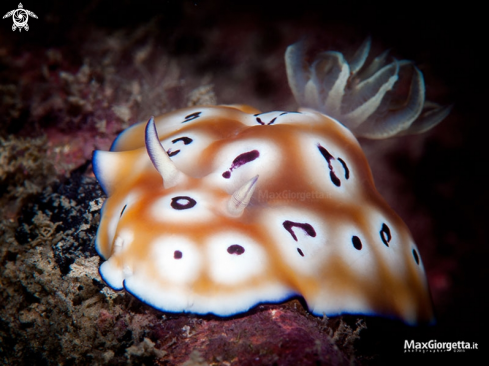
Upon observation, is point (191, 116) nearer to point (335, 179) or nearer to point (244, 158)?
point (244, 158)

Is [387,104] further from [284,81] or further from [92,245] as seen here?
[92,245]

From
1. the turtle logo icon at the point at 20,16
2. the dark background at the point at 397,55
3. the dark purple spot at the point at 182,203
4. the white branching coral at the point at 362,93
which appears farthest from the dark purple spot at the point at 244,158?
the turtle logo icon at the point at 20,16

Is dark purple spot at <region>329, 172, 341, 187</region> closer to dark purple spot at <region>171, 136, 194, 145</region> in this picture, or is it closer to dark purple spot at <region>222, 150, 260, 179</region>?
dark purple spot at <region>222, 150, 260, 179</region>

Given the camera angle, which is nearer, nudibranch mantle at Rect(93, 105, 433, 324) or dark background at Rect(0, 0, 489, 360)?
nudibranch mantle at Rect(93, 105, 433, 324)

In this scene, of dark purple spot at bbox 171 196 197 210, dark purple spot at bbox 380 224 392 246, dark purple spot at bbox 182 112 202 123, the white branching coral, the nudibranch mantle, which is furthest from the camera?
the white branching coral

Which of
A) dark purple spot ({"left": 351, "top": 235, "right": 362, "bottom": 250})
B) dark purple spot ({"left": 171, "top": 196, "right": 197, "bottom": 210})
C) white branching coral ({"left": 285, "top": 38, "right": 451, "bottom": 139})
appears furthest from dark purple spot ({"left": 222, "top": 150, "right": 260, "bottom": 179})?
white branching coral ({"left": 285, "top": 38, "right": 451, "bottom": 139})

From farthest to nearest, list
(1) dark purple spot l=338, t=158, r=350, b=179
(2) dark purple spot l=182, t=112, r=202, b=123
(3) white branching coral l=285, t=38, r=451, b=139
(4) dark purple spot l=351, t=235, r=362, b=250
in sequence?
(3) white branching coral l=285, t=38, r=451, b=139, (2) dark purple spot l=182, t=112, r=202, b=123, (1) dark purple spot l=338, t=158, r=350, b=179, (4) dark purple spot l=351, t=235, r=362, b=250

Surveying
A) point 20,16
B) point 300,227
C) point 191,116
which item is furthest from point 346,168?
point 20,16

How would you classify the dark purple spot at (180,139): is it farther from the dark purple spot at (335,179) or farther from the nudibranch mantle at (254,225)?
the dark purple spot at (335,179)
